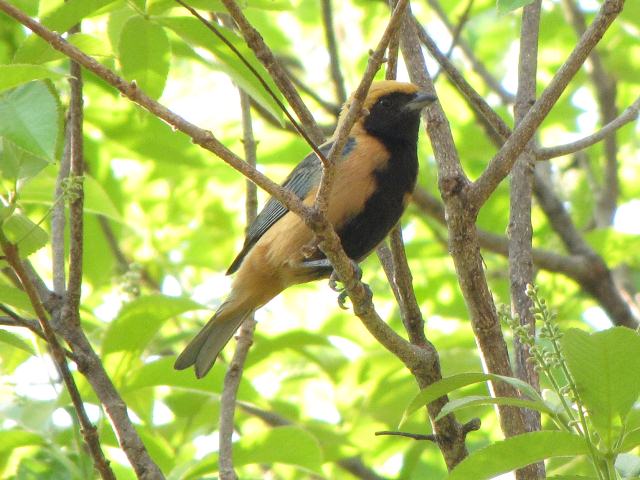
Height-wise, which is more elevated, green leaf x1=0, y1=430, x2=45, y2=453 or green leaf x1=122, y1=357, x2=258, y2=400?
green leaf x1=122, y1=357, x2=258, y2=400

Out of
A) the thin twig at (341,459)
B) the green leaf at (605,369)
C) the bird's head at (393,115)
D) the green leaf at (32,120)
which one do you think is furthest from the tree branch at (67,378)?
the bird's head at (393,115)

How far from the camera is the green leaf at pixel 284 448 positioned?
378 centimetres

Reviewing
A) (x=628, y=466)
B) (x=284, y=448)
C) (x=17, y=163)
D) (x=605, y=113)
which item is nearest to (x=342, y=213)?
(x=284, y=448)

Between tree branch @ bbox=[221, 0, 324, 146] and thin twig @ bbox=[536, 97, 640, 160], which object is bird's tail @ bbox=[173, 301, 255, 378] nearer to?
tree branch @ bbox=[221, 0, 324, 146]

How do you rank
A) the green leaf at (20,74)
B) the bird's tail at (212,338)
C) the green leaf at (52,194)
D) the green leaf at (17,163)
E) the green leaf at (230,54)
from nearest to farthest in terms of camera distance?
the green leaf at (20,74) → the green leaf at (17,163) → the green leaf at (230,54) → the green leaf at (52,194) → the bird's tail at (212,338)

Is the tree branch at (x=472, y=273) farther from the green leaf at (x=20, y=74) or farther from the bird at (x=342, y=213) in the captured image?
the green leaf at (x=20, y=74)

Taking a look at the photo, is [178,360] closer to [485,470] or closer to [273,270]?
[273,270]

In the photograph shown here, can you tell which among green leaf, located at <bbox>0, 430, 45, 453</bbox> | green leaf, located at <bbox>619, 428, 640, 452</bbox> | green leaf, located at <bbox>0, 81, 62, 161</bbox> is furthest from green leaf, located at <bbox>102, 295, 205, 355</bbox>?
green leaf, located at <bbox>619, 428, 640, 452</bbox>

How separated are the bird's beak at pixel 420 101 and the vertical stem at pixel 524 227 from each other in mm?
358

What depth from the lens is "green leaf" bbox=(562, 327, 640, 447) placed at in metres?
2.37

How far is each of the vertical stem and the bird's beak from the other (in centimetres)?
36

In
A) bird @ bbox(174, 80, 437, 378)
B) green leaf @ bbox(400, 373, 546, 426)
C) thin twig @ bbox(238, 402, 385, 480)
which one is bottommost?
green leaf @ bbox(400, 373, 546, 426)

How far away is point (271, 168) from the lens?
635 cm

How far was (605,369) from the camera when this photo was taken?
Answer: 2385 mm
